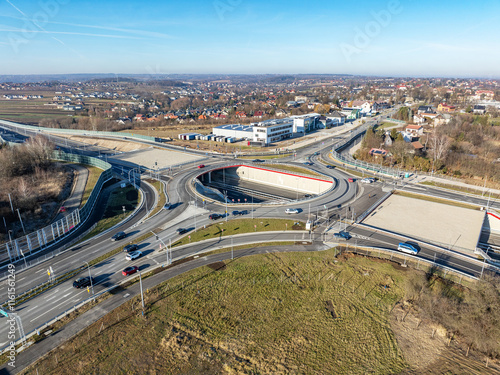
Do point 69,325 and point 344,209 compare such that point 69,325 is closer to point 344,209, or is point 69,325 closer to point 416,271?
point 416,271

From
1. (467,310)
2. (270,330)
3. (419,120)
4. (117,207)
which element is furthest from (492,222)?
(419,120)

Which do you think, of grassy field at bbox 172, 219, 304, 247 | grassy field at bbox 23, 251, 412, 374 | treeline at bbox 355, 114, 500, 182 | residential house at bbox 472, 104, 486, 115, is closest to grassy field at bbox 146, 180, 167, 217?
grassy field at bbox 172, 219, 304, 247

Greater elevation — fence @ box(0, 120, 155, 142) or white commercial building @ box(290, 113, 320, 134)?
white commercial building @ box(290, 113, 320, 134)

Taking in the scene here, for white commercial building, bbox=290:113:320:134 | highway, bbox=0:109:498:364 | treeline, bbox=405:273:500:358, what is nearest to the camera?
treeline, bbox=405:273:500:358

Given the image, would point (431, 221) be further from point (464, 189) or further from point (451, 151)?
point (451, 151)

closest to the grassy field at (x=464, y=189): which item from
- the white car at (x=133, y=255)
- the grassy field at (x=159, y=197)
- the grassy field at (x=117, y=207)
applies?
the grassy field at (x=159, y=197)

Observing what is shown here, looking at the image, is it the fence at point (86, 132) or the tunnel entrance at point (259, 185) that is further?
the fence at point (86, 132)

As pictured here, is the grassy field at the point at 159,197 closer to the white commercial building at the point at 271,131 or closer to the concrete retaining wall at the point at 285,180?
the concrete retaining wall at the point at 285,180

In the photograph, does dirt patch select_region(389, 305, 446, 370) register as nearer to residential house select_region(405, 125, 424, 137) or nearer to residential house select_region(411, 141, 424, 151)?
residential house select_region(411, 141, 424, 151)
